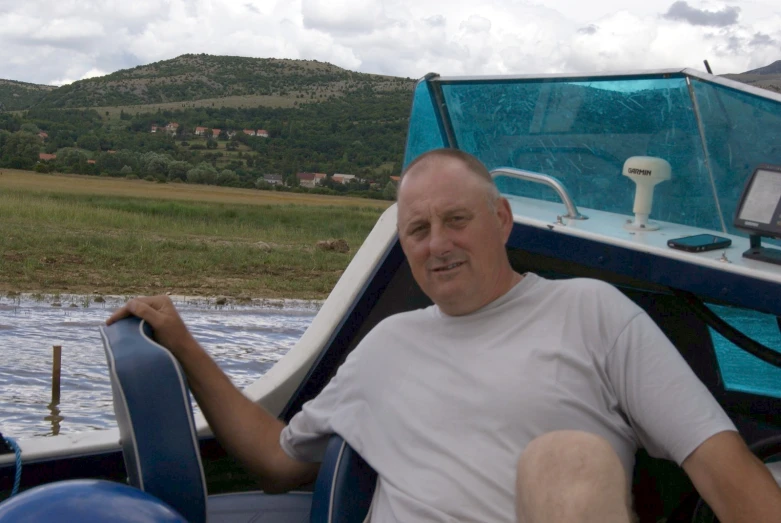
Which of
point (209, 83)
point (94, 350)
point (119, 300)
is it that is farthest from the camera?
point (209, 83)

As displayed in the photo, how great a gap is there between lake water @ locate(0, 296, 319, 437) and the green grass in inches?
75.7

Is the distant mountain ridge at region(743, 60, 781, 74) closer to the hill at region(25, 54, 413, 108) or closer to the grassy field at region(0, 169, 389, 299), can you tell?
the grassy field at region(0, 169, 389, 299)

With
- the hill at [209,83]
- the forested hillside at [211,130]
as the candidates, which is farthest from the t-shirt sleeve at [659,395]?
the hill at [209,83]

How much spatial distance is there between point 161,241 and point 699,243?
1600 cm

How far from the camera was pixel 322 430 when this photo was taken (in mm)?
2014

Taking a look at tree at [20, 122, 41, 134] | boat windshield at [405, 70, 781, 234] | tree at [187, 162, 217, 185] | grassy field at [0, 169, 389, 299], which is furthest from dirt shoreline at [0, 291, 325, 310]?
tree at [20, 122, 41, 134]

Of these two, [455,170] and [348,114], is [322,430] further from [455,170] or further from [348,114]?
[348,114]

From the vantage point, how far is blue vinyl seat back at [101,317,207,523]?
1.71 m

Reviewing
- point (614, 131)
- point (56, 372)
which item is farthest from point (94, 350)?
point (614, 131)

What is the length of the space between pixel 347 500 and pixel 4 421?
12.6 feet

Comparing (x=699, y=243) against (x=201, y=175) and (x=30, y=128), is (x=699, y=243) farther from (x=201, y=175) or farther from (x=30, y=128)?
(x=30, y=128)

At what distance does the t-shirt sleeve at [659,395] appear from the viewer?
160 centimetres

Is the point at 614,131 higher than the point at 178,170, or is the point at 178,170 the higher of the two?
the point at 614,131

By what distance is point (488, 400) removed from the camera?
174 centimetres
